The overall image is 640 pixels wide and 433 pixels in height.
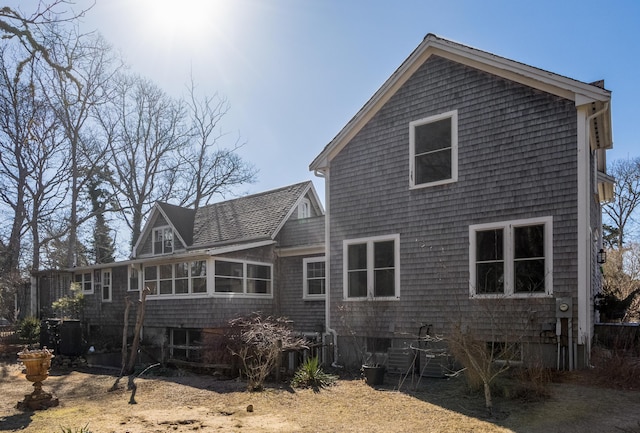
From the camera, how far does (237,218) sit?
20.1 metres

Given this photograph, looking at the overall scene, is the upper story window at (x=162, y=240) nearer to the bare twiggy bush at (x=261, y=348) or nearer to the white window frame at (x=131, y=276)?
the white window frame at (x=131, y=276)

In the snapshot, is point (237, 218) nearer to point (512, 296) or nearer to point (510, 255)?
point (510, 255)

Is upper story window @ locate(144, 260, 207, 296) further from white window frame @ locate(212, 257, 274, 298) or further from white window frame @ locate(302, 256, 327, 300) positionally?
white window frame @ locate(302, 256, 327, 300)

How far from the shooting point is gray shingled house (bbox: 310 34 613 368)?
9.55 meters

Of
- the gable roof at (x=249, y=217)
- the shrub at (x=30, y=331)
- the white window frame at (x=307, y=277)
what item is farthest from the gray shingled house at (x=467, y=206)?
the shrub at (x=30, y=331)

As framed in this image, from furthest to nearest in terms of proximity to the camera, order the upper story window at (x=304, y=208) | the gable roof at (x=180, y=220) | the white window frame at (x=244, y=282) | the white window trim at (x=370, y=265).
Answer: the gable roof at (x=180, y=220), the upper story window at (x=304, y=208), the white window frame at (x=244, y=282), the white window trim at (x=370, y=265)

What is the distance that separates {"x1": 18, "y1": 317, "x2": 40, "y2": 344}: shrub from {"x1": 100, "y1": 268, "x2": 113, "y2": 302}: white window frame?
273 cm

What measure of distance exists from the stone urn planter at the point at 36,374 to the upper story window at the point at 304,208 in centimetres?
1227

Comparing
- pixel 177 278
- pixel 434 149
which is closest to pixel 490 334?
pixel 434 149

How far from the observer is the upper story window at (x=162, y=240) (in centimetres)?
2128

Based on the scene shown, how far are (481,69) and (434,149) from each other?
2.20 metres

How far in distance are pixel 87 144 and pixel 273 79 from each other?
63.4ft

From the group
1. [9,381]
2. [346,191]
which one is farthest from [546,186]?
[9,381]

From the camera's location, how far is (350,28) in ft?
38.1
